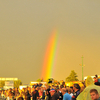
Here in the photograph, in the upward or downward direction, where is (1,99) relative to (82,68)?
downward

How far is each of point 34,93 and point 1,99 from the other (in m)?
2.70

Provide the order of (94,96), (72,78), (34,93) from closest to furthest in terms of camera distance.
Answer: (94,96), (34,93), (72,78)

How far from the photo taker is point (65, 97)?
10.8m

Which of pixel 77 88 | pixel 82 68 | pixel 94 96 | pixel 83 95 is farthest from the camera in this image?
pixel 82 68

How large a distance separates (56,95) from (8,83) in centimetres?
11893

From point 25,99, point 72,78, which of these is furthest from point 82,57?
point 25,99

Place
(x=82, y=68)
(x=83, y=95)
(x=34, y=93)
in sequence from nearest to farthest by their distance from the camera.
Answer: (x=83, y=95)
(x=34, y=93)
(x=82, y=68)

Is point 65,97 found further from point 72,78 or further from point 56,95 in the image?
point 72,78

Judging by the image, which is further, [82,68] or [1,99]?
[82,68]

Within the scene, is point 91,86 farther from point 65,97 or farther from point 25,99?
point 25,99

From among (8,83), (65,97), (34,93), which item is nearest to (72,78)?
(8,83)

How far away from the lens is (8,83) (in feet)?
423

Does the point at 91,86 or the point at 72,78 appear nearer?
the point at 91,86

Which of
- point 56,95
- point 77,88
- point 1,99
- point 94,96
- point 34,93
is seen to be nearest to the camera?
point 94,96
